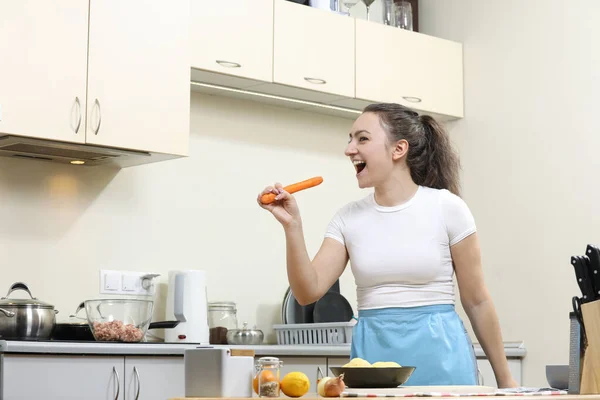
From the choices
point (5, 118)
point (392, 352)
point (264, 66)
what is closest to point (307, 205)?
point (264, 66)

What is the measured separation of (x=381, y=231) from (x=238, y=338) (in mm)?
1383

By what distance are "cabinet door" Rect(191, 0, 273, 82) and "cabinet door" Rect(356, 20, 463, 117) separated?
1.61ft

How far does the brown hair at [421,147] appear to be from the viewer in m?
2.52

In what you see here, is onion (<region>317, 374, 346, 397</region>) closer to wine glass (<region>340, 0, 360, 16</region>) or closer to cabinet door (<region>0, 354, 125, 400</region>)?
cabinet door (<region>0, 354, 125, 400</region>)

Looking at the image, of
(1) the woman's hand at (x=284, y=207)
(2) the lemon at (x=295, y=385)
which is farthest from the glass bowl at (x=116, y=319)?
(2) the lemon at (x=295, y=385)

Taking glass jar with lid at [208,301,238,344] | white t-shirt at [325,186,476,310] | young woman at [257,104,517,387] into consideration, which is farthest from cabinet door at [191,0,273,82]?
white t-shirt at [325,186,476,310]

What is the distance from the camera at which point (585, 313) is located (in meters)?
1.84

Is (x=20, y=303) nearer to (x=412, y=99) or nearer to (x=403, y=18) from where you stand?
(x=412, y=99)

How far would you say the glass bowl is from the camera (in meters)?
3.11

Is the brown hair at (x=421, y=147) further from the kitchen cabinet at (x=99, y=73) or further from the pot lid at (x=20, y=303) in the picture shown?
the pot lid at (x=20, y=303)

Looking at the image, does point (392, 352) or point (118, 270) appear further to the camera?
point (118, 270)

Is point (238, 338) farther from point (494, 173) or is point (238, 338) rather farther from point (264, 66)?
point (494, 173)

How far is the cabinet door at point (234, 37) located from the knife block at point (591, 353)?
2.08 metres

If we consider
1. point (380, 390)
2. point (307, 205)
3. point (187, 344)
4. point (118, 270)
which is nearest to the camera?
point (380, 390)
